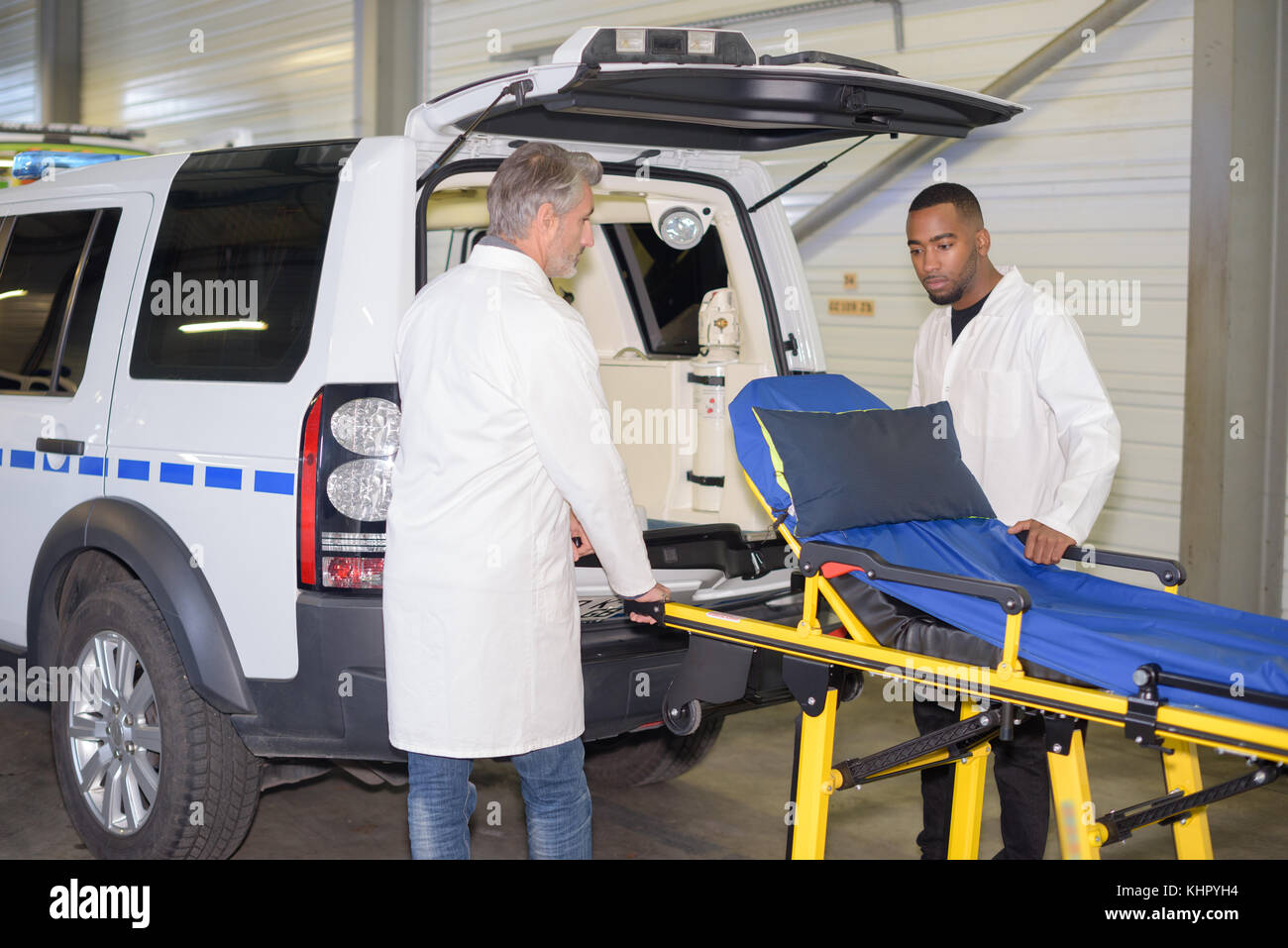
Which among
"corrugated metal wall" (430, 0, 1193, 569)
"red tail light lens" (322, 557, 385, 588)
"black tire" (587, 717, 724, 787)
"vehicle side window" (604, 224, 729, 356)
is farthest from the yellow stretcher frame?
"corrugated metal wall" (430, 0, 1193, 569)

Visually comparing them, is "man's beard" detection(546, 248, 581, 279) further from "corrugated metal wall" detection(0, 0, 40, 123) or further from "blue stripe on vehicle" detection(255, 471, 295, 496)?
"corrugated metal wall" detection(0, 0, 40, 123)

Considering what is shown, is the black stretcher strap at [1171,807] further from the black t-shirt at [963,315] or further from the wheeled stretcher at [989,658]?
the black t-shirt at [963,315]

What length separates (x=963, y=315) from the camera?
134 inches

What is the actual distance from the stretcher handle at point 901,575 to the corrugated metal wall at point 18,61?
12.9 metres

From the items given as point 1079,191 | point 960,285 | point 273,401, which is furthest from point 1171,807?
point 1079,191

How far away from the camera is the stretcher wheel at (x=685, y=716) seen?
2.88m

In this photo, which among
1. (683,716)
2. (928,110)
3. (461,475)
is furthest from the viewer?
(928,110)

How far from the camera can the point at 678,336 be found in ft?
16.1

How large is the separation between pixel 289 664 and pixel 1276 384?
4.01m

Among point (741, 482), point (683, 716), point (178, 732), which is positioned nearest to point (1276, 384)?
point (741, 482)

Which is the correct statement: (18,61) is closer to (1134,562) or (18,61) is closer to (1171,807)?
(1134,562)

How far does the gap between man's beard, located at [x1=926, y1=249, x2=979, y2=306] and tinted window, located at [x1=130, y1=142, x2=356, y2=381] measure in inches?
60.7

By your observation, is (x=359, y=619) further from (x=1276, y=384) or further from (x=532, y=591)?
(x=1276, y=384)

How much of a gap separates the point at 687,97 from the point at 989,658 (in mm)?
1440
